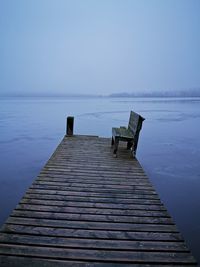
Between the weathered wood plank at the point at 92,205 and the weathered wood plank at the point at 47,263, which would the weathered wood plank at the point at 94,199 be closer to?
the weathered wood plank at the point at 92,205

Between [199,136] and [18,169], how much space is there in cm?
1366

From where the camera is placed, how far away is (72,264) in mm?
2598

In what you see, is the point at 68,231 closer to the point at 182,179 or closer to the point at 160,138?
the point at 182,179

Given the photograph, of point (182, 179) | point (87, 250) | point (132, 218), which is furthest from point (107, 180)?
point (182, 179)

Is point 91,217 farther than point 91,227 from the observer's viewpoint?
Yes

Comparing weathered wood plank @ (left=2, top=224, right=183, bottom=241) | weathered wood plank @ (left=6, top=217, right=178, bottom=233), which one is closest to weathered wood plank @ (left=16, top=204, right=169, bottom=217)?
weathered wood plank @ (left=6, top=217, right=178, bottom=233)

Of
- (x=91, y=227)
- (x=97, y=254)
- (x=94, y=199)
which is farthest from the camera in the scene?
(x=94, y=199)

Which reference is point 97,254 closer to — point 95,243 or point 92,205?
point 95,243

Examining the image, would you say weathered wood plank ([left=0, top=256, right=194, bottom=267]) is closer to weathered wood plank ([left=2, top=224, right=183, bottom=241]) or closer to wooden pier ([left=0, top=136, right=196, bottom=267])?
wooden pier ([left=0, top=136, right=196, bottom=267])

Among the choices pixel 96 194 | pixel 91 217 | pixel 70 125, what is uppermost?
pixel 91 217

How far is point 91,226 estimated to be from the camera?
3332 millimetres

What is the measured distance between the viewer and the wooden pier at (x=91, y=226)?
270cm

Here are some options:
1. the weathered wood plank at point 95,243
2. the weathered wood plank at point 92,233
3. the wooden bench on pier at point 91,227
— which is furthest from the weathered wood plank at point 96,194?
the weathered wood plank at point 95,243

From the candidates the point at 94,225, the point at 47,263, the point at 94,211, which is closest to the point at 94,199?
the point at 94,211
